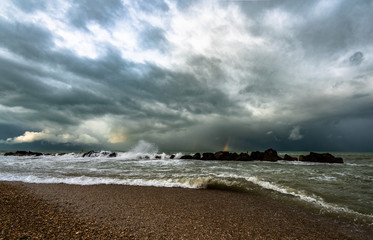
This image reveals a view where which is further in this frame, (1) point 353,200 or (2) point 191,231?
(1) point 353,200

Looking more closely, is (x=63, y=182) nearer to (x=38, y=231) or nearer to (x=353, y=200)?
(x=38, y=231)

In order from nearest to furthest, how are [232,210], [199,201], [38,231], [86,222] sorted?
1. [38,231]
2. [86,222]
3. [232,210]
4. [199,201]

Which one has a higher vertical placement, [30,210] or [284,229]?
[30,210]

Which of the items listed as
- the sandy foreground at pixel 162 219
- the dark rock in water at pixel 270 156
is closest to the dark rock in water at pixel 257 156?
the dark rock in water at pixel 270 156

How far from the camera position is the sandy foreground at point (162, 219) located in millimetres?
3896

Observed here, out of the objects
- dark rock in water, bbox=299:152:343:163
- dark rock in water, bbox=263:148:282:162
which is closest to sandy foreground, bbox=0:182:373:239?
dark rock in water, bbox=263:148:282:162

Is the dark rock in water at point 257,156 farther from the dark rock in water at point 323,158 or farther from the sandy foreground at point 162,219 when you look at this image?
the sandy foreground at point 162,219

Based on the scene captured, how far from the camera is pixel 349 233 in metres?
4.45

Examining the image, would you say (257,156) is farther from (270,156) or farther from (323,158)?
(323,158)

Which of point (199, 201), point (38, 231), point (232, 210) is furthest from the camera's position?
point (199, 201)

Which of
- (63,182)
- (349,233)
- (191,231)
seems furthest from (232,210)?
(63,182)

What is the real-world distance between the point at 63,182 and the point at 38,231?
7.43 meters

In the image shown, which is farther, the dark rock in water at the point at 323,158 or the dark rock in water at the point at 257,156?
the dark rock in water at the point at 257,156

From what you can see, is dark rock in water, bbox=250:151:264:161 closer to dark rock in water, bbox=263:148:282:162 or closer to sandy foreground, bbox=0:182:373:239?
dark rock in water, bbox=263:148:282:162
